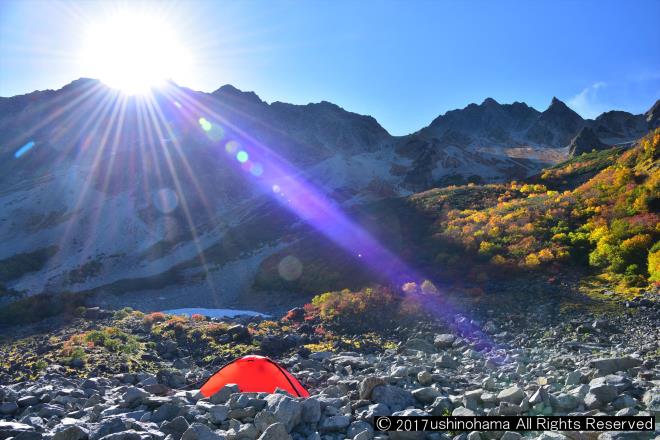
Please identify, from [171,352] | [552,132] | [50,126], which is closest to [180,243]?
[171,352]

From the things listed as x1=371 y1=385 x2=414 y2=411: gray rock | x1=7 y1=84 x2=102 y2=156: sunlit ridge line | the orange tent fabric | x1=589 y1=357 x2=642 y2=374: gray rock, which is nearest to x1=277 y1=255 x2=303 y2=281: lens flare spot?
the orange tent fabric

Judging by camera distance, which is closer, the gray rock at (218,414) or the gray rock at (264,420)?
the gray rock at (264,420)

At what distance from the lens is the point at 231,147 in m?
104

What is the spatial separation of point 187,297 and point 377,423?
33894 mm

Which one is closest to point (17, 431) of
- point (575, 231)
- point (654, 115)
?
point (575, 231)

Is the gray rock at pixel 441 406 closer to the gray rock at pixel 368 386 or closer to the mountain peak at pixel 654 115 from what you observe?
the gray rock at pixel 368 386

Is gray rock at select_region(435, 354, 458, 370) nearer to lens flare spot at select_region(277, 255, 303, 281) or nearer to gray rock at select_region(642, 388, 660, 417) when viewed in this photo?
gray rock at select_region(642, 388, 660, 417)

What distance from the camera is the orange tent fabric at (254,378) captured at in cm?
966

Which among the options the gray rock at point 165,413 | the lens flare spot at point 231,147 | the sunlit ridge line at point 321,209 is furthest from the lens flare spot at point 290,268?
the lens flare spot at point 231,147

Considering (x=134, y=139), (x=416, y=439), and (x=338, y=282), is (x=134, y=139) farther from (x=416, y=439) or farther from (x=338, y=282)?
(x=416, y=439)

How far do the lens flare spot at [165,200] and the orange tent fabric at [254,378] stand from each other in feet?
203

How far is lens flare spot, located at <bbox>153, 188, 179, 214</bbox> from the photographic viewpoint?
68250 millimetres

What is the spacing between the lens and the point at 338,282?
30.7 meters

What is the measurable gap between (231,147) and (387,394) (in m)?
102
